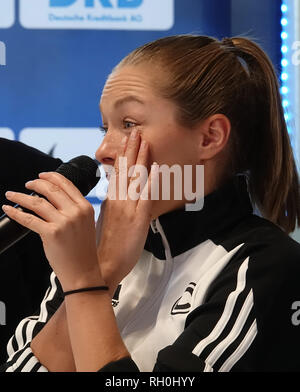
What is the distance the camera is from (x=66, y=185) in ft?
2.90

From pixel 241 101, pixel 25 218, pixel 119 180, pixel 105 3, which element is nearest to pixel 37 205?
pixel 25 218

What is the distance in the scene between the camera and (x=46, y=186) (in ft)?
2.87

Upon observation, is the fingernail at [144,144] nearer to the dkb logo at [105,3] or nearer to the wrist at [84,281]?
the wrist at [84,281]

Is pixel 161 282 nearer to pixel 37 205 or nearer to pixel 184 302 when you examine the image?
pixel 184 302

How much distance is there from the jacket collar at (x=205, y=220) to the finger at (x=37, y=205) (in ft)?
0.78

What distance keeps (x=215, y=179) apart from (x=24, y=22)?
141cm

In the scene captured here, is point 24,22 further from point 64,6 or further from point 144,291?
point 144,291

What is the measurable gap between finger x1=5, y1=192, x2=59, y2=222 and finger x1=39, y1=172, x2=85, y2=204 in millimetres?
31

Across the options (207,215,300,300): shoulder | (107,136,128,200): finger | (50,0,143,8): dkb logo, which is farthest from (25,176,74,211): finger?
(50,0,143,8): dkb logo

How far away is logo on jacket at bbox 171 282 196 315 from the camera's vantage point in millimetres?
945

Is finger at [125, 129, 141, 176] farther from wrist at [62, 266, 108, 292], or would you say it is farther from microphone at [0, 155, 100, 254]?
wrist at [62, 266, 108, 292]

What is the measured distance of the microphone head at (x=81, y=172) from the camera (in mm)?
939

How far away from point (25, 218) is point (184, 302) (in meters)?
0.27

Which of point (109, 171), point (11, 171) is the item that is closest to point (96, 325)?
point (109, 171)
